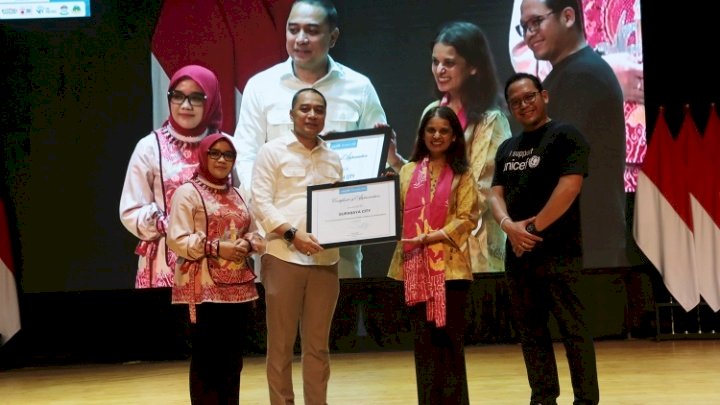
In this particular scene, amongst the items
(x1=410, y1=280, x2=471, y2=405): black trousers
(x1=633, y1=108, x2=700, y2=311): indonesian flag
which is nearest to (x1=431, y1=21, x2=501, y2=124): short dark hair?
(x1=633, y1=108, x2=700, y2=311): indonesian flag

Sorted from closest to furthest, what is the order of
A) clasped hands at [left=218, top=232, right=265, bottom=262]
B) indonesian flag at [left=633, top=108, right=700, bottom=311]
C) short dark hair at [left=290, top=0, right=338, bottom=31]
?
clasped hands at [left=218, top=232, right=265, bottom=262] → short dark hair at [left=290, top=0, right=338, bottom=31] → indonesian flag at [left=633, top=108, right=700, bottom=311]

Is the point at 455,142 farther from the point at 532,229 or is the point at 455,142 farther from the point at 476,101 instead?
the point at 476,101

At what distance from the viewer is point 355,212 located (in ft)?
10.8

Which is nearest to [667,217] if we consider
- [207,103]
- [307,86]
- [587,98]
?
[587,98]

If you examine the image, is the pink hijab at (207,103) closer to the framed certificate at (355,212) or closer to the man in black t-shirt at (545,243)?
the framed certificate at (355,212)

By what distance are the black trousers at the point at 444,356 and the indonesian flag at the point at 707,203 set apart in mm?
3355

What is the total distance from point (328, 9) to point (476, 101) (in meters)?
1.23

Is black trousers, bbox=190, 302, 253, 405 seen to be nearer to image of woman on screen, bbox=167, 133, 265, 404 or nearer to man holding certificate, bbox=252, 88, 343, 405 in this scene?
image of woman on screen, bbox=167, 133, 265, 404

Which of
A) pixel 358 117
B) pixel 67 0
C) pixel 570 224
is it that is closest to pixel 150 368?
pixel 358 117

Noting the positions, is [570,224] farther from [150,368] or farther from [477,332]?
[150,368]

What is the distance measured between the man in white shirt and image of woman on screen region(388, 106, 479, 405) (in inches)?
78.0

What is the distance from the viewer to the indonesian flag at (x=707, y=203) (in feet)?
19.5

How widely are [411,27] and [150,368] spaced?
303cm

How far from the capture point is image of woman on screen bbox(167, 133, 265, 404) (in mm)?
3121
